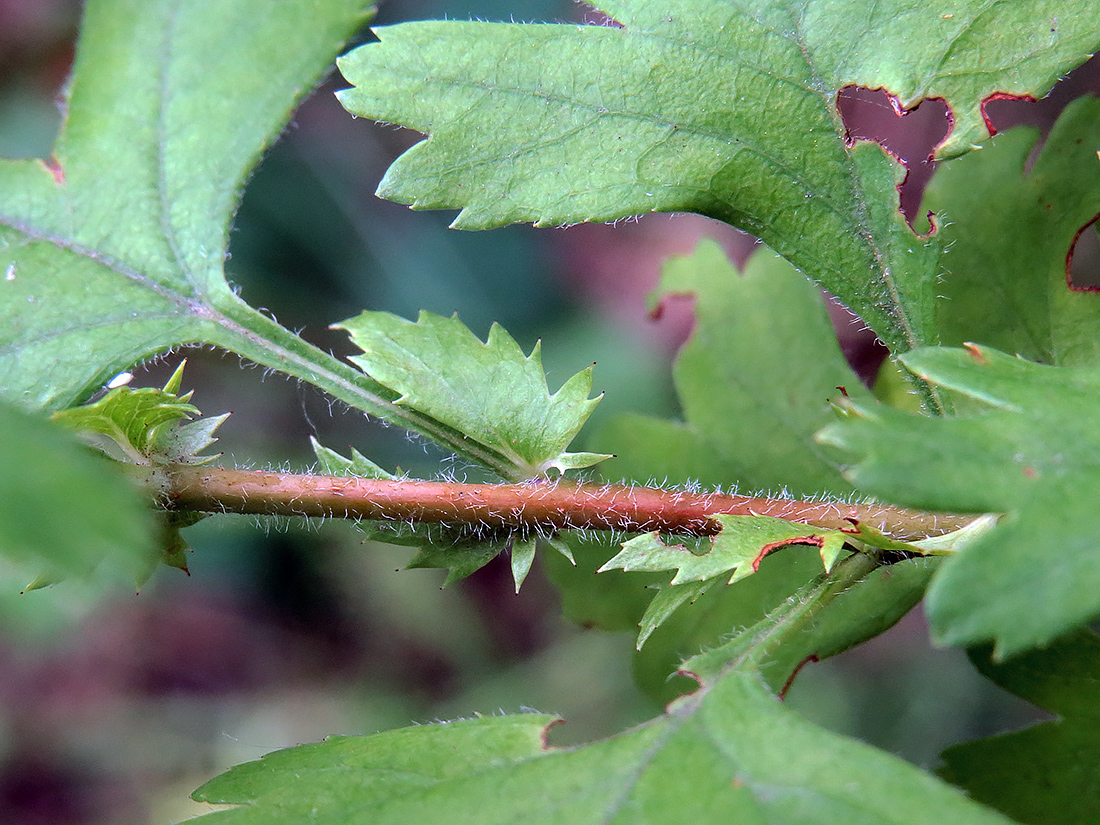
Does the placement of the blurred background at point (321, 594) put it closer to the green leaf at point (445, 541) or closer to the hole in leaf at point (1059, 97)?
the hole in leaf at point (1059, 97)

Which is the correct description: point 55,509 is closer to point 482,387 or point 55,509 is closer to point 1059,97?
point 482,387

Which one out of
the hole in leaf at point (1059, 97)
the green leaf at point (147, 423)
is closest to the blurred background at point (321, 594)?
the hole in leaf at point (1059, 97)

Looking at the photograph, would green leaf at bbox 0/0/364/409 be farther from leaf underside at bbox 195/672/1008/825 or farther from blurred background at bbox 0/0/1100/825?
blurred background at bbox 0/0/1100/825

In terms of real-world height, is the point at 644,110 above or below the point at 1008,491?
above

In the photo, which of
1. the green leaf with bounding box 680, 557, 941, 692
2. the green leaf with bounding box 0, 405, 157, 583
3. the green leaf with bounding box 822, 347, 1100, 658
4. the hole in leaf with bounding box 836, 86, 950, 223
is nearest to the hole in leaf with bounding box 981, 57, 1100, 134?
the hole in leaf with bounding box 836, 86, 950, 223

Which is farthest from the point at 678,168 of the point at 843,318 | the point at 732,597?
the point at 843,318

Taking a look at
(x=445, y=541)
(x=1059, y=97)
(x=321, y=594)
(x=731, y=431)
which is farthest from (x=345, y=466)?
(x=1059, y=97)
